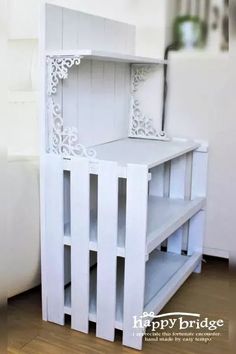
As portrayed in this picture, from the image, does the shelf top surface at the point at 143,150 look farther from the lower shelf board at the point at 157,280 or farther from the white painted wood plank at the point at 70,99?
the lower shelf board at the point at 157,280

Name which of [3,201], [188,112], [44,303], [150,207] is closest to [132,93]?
[188,112]

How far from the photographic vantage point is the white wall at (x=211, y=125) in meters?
1.73

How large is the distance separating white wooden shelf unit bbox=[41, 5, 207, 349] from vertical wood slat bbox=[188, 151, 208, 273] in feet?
0.08

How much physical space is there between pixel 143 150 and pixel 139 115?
36 centimetres

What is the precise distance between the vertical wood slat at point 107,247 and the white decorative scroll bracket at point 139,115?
2.05 ft

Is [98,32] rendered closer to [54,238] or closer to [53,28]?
[53,28]

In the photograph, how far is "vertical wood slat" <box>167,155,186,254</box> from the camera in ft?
5.83

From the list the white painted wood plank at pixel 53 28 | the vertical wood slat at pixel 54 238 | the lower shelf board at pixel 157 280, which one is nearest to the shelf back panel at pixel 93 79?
the white painted wood plank at pixel 53 28

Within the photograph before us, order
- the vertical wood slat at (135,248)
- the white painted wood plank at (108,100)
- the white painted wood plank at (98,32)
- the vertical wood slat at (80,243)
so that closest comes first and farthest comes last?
the vertical wood slat at (135,248) < the vertical wood slat at (80,243) < the white painted wood plank at (98,32) < the white painted wood plank at (108,100)

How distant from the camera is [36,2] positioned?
178cm

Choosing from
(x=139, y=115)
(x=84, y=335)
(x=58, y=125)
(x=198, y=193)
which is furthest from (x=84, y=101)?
(x=84, y=335)

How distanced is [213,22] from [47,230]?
84cm

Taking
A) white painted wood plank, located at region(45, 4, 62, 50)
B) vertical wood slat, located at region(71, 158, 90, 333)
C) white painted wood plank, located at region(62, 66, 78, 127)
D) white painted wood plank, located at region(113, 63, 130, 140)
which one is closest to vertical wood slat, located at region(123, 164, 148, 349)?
vertical wood slat, located at region(71, 158, 90, 333)

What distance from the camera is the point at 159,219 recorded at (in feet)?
4.88
